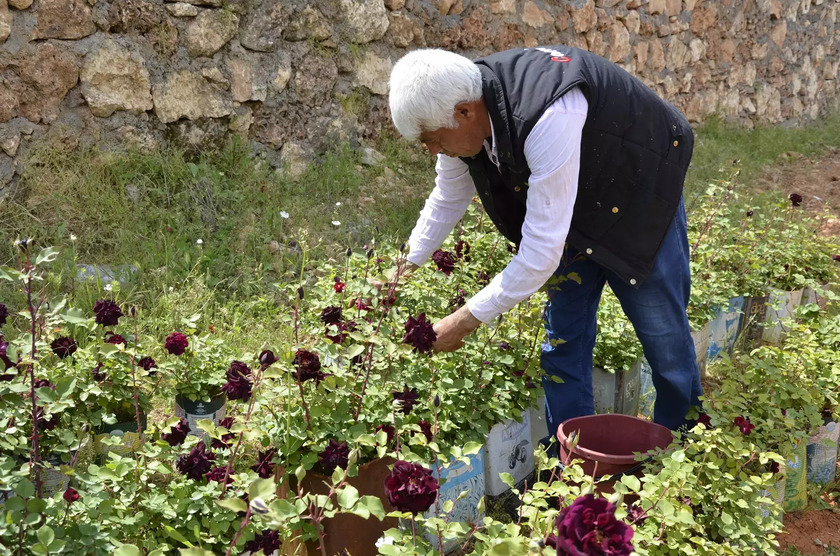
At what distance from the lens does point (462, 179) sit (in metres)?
2.57

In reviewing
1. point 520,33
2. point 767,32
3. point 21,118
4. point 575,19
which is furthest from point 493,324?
point 767,32

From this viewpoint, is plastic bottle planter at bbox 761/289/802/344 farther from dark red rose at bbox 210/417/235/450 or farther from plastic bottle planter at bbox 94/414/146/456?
plastic bottle planter at bbox 94/414/146/456

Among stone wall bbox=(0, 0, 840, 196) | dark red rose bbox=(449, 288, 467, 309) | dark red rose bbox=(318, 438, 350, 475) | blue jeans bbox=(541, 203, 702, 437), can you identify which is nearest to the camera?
dark red rose bbox=(318, 438, 350, 475)

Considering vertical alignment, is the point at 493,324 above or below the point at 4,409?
below

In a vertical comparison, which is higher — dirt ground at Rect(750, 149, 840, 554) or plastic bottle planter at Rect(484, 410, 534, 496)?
plastic bottle planter at Rect(484, 410, 534, 496)

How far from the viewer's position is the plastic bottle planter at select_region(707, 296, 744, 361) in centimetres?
383

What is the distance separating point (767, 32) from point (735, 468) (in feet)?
29.9

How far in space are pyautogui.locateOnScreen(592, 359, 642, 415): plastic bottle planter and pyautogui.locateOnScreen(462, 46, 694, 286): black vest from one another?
83cm

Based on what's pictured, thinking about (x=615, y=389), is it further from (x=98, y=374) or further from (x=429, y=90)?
(x=98, y=374)

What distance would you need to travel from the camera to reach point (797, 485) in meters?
2.76

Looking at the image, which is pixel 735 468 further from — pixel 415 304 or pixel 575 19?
pixel 575 19

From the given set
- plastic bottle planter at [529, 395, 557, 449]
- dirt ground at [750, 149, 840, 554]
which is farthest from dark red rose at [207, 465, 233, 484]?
dirt ground at [750, 149, 840, 554]

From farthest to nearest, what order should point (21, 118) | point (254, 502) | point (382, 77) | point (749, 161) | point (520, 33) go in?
point (749, 161)
point (520, 33)
point (382, 77)
point (21, 118)
point (254, 502)

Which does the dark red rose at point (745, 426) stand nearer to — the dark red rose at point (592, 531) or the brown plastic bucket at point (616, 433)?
the brown plastic bucket at point (616, 433)
